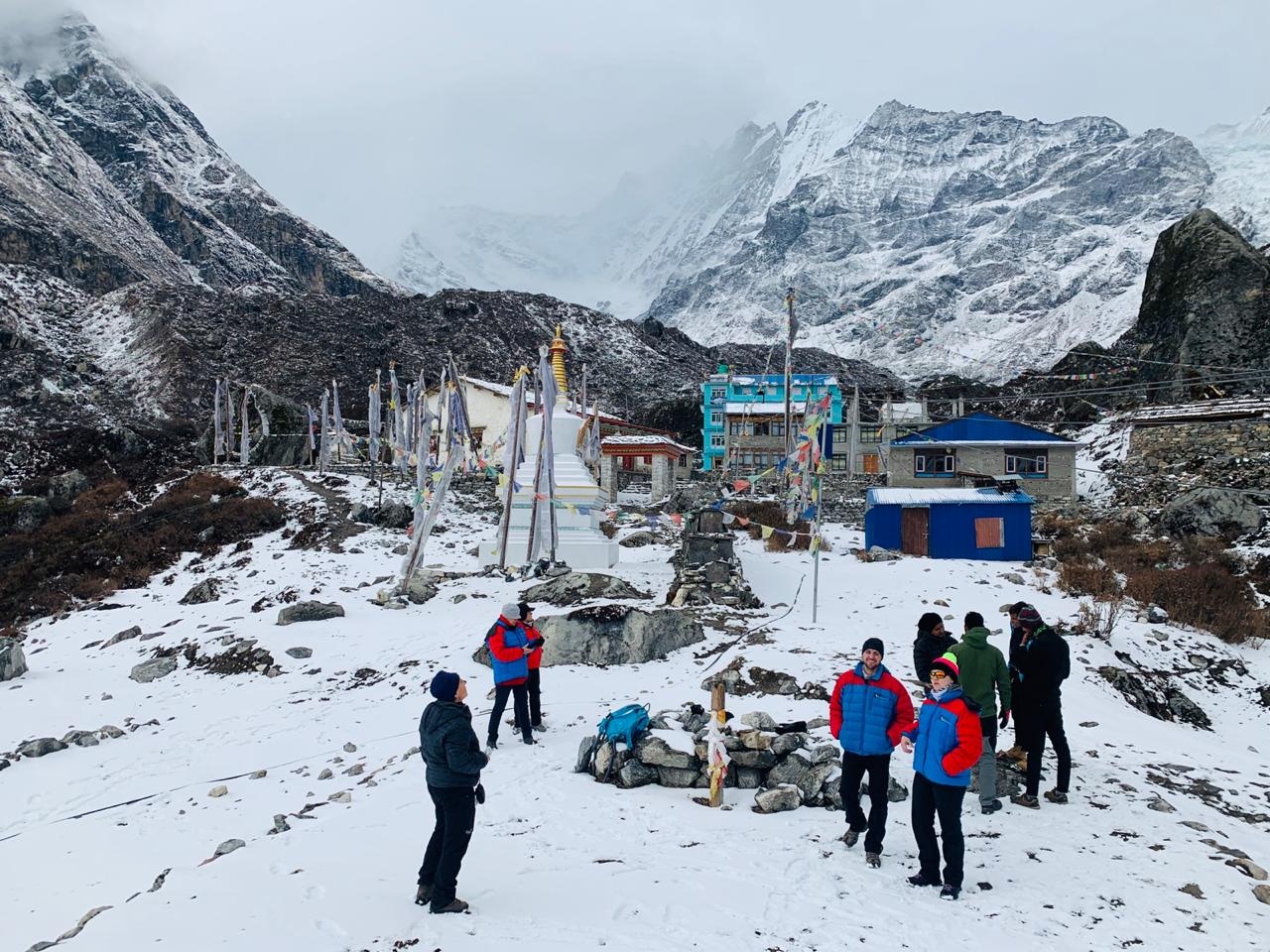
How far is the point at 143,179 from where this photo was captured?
116812 millimetres

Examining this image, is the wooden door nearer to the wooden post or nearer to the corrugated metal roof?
the corrugated metal roof

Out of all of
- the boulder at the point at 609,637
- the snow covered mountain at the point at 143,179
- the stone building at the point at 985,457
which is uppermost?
the snow covered mountain at the point at 143,179

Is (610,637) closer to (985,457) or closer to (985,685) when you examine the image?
(985,685)

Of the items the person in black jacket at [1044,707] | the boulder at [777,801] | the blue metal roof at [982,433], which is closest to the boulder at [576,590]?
the boulder at [777,801]

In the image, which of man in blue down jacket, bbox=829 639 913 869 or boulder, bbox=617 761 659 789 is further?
boulder, bbox=617 761 659 789

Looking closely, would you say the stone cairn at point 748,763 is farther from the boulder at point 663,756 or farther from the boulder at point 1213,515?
the boulder at point 1213,515

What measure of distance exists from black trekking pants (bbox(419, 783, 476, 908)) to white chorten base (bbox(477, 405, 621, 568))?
1392cm

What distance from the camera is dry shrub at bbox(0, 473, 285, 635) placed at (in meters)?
21.5

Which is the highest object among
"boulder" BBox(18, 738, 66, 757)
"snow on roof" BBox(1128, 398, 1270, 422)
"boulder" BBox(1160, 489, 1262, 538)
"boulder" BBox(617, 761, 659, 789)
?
"snow on roof" BBox(1128, 398, 1270, 422)

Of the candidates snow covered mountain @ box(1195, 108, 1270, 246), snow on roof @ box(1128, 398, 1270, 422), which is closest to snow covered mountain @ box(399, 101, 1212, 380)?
snow covered mountain @ box(1195, 108, 1270, 246)

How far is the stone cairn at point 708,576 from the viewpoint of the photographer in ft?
55.2

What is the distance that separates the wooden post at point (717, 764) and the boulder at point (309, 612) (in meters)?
12.1

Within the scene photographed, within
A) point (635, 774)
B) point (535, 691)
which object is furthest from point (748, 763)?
point (535, 691)

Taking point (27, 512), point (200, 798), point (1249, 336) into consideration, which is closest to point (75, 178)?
point (27, 512)
